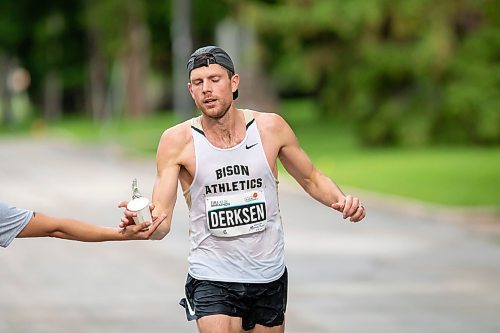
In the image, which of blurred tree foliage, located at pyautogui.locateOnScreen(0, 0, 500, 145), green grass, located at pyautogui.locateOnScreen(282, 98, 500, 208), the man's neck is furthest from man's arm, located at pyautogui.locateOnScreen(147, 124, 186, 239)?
blurred tree foliage, located at pyautogui.locateOnScreen(0, 0, 500, 145)

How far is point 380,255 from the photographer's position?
1755 cm

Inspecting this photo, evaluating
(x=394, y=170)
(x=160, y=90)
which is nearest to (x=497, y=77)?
(x=394, y=170)

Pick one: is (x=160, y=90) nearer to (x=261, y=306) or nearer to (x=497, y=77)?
(x=497, y=77)

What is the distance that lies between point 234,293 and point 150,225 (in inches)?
26.7

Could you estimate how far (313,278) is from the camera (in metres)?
15.5

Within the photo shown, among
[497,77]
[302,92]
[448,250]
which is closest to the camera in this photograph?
[448,250]

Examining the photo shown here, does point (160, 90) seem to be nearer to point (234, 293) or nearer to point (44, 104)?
point (44, 104)

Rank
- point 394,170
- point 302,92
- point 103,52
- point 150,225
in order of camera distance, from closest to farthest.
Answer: point 150,225 → point 394,170 → point 103,52 → point 302,92

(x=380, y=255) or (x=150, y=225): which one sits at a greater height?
(x=150, y=225)

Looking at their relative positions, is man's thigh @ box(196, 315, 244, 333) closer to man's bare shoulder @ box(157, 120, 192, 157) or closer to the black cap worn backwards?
man's bare shoulder @ box(157, 120, 192, 157)

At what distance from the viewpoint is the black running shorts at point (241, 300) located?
23.0 feet

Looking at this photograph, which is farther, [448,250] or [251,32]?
[251,32]

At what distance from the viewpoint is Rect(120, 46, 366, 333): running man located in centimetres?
685

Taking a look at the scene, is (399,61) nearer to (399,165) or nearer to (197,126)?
(399,165)
